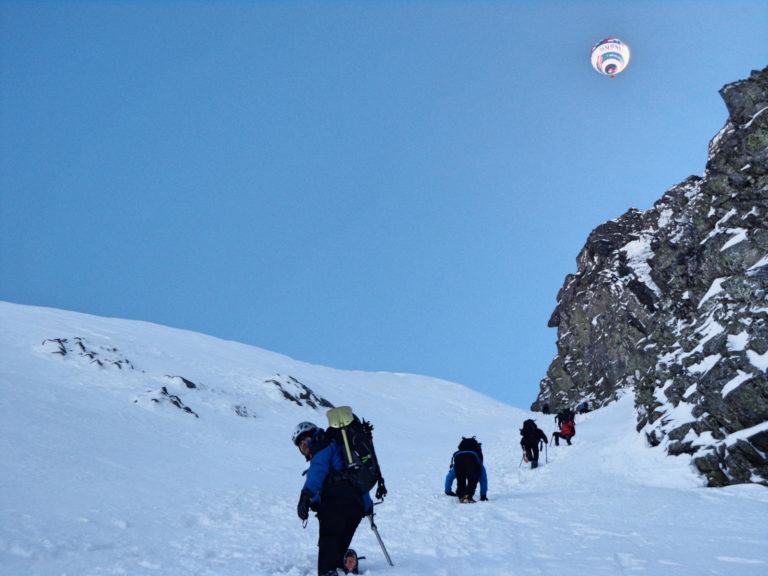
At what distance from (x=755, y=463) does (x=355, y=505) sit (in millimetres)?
10012

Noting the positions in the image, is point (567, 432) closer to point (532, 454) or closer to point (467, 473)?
point (532, 454)

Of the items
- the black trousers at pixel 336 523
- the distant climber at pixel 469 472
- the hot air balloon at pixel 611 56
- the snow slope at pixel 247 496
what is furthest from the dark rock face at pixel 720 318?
the hot air balloon at pixel 611 56

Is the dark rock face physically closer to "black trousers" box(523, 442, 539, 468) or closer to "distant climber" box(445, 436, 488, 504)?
"black trousers" box(523, 442, 539, 468)

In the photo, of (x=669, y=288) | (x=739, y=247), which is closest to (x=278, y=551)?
(x=739, y=247)

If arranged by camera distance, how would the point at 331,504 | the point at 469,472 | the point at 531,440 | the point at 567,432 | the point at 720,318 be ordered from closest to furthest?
the point at 331,504, the point at 469,472, the point at 720,318, the point at 531,440, the point at 567,432

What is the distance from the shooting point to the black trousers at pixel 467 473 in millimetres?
12109

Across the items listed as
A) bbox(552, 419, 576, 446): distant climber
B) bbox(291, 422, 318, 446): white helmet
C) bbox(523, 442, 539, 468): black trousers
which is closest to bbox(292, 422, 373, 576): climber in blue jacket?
bbox(291, 422, 318, 446): white helmet

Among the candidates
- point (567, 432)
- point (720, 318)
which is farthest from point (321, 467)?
point (567, 432)

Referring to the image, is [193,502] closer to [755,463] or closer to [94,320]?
[755,463]

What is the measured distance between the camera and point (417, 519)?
1005 centimetres

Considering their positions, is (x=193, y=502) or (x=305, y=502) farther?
(x=193, y=502)

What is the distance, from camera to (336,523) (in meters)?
5.93

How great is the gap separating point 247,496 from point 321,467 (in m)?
8.30

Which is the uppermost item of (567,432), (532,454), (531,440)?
(567,432)
